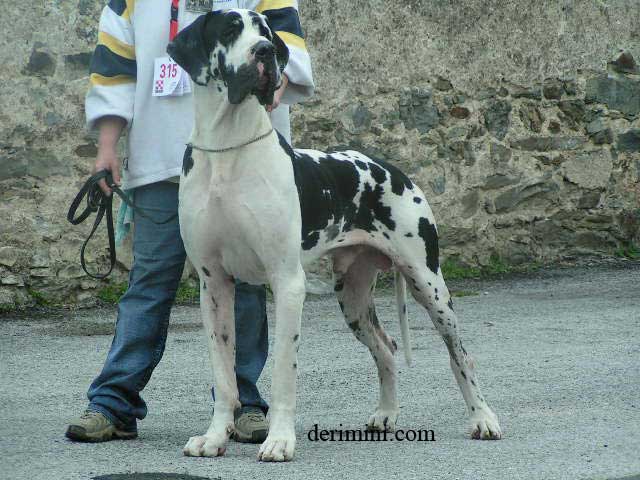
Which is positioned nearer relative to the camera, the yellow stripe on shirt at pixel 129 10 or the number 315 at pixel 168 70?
the number 315 at pixel 168 70

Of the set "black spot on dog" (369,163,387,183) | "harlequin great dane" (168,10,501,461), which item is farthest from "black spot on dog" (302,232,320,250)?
"black spot on dog" (369,163,387,183)

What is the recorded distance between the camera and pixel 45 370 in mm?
6570

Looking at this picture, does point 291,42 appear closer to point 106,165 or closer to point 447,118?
point 106,165

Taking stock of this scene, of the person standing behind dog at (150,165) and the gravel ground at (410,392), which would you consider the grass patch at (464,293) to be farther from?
the person standing behind dog at (150,165)

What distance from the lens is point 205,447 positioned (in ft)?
13.9

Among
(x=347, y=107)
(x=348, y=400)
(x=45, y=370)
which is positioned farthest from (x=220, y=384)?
(x=347, y=107)

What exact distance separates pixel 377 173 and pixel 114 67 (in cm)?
119

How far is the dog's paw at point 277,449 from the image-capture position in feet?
13.5

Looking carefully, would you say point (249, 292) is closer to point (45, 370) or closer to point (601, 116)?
point (45, 370)

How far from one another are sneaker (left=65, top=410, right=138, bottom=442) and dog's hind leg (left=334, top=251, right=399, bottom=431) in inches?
44.4

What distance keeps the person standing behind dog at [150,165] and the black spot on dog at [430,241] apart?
0.70m

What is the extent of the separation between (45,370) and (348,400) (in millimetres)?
1972

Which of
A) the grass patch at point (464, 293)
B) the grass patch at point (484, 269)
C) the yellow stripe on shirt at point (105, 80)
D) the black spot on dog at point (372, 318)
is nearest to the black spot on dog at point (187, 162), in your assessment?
the yellow stripe on shirt at point (105, 80)

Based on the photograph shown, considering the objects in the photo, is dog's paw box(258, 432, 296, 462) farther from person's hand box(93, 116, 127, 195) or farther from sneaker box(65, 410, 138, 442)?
person's hand box(93, 116, 127, 195)
